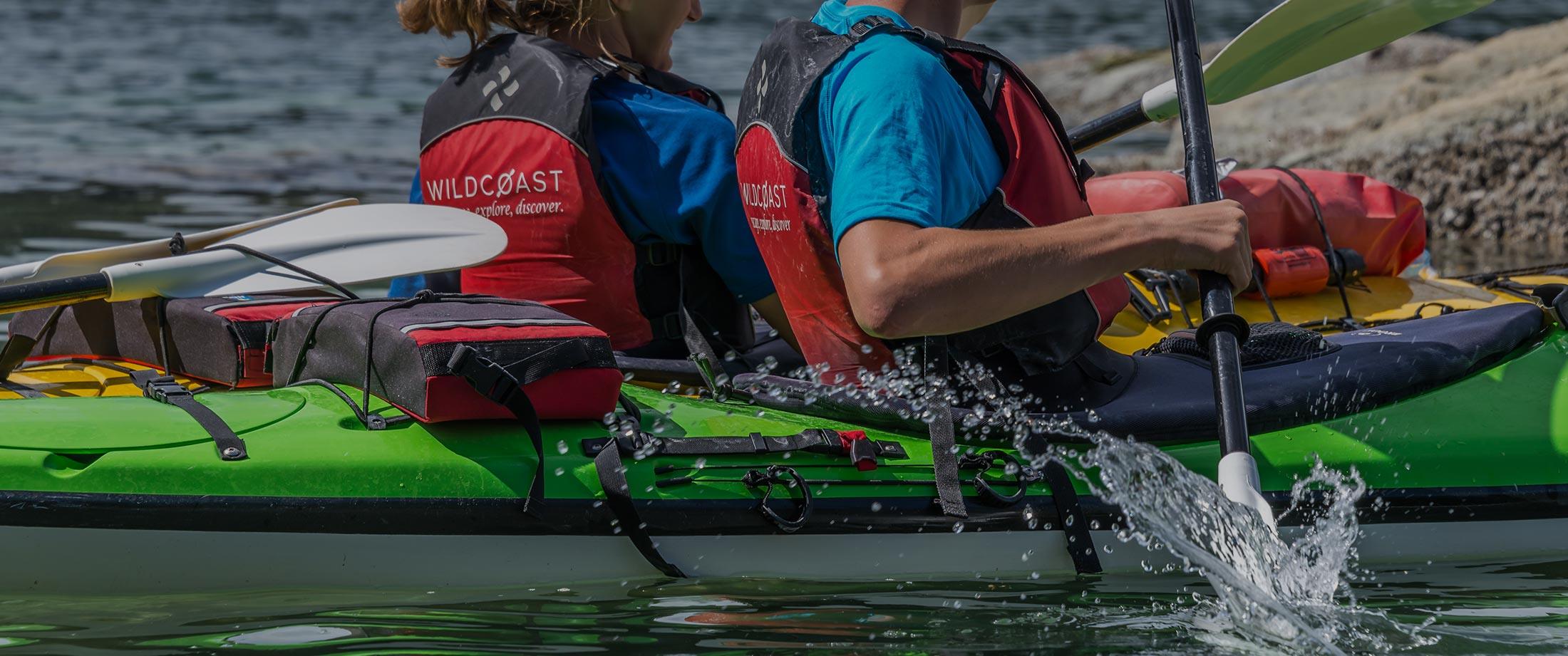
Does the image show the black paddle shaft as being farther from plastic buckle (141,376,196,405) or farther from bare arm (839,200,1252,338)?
plastic buckle (141,376,196,405)

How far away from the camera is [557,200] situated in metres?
3.44

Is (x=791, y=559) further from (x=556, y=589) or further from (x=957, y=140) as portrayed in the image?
(x=957, y=140)

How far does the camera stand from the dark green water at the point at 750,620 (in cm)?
253

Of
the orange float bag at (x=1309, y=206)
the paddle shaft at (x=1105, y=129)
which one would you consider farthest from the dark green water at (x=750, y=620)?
the paddle shaft at (x=1105, y=129)

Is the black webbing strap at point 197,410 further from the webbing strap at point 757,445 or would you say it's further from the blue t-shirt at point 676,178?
the blue t-shirt at point 676,178

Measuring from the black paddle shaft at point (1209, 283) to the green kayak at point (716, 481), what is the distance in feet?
0.44

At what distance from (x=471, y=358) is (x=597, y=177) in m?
0.98

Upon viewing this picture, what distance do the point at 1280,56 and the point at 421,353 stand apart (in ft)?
7.85

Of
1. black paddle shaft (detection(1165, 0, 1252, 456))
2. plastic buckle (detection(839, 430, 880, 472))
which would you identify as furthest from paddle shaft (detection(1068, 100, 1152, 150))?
plastic buckle (detection(839, 430, 880, 472))

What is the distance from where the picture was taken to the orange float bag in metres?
4.29

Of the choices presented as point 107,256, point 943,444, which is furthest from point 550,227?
point 943,444

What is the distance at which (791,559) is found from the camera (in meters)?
2.80

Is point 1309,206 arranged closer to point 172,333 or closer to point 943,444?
point 943,444

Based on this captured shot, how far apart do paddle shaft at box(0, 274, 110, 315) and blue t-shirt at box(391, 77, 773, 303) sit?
1.06m
